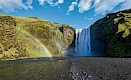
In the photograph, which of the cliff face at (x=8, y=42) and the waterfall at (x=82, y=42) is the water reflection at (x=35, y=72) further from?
the waterfall at (x=82, y=42)

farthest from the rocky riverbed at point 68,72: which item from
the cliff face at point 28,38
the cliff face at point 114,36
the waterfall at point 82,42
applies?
the waterfall at point 82,42

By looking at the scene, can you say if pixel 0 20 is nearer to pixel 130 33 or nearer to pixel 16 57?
pixel 16 57

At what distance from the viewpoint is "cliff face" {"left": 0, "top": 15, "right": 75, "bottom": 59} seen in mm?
Result: 53763

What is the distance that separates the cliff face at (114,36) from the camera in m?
64.2

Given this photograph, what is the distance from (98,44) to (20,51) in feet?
174

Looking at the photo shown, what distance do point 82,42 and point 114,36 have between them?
31801 millimetres

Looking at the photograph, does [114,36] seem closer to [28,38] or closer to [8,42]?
[28,38]

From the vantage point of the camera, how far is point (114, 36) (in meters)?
71.6

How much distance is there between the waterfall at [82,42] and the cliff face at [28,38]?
600cm

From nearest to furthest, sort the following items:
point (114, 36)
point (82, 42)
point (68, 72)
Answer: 1. point (68, 72)
2. point (114, 36)
3. point (82, 42)

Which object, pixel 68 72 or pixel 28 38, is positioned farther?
pixel 28 38

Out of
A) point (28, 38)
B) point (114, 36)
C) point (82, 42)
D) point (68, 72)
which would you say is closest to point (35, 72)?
A: point (68, 72)

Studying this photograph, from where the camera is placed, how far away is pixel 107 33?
78.1m

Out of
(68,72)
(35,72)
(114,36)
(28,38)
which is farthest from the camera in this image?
(28,38)
